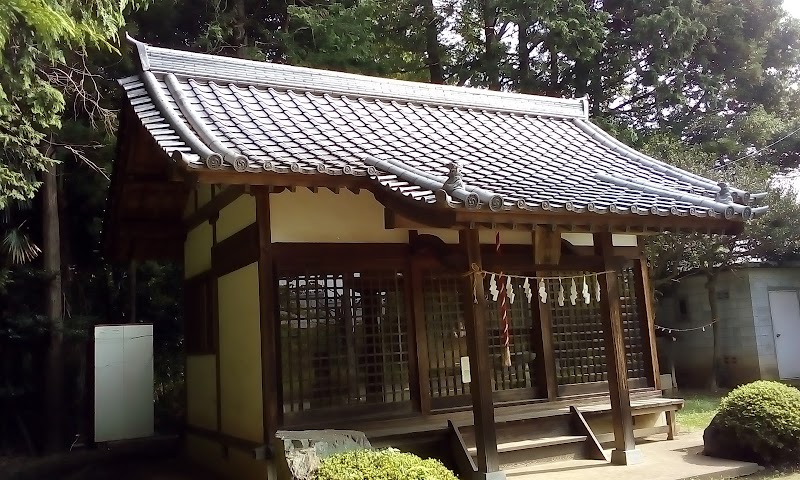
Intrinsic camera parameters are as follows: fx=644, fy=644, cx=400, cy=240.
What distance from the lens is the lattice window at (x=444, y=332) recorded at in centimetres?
765

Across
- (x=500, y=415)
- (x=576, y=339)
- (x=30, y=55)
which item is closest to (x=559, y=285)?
(x=576, y=339)

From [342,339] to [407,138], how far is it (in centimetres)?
277

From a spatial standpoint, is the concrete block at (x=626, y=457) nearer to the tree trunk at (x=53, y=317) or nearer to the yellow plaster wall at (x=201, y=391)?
the yellow plaster wall at (x=201, y=391)

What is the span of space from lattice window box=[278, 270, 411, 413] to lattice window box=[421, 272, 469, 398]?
33cm

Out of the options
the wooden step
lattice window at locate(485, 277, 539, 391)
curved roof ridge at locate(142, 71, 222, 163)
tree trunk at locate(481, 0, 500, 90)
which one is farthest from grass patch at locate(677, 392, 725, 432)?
tree trunk at locate(481, 0, 500, 90)

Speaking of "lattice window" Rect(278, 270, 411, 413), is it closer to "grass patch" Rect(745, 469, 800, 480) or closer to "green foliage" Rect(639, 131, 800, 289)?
"grass patch" Rect(745, 469, 800, 480)

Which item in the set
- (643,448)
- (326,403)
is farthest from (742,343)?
(326,403)

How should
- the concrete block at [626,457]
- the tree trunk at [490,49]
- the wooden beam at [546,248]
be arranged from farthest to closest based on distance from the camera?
1. the tree trunk at [490,49]
2. the wooden beam at [546,248]
3. the concrete block at [626,457]

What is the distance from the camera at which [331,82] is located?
9.40 meters

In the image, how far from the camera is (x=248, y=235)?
23.2 feet

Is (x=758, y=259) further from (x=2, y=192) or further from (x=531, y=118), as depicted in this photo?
(x=2, y=192)

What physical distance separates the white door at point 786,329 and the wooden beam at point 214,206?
13.2m

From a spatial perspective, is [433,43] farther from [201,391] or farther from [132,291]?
[201,391]

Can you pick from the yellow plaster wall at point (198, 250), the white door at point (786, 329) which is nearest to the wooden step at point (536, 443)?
the yellow plaster wall at point (198, 250)
